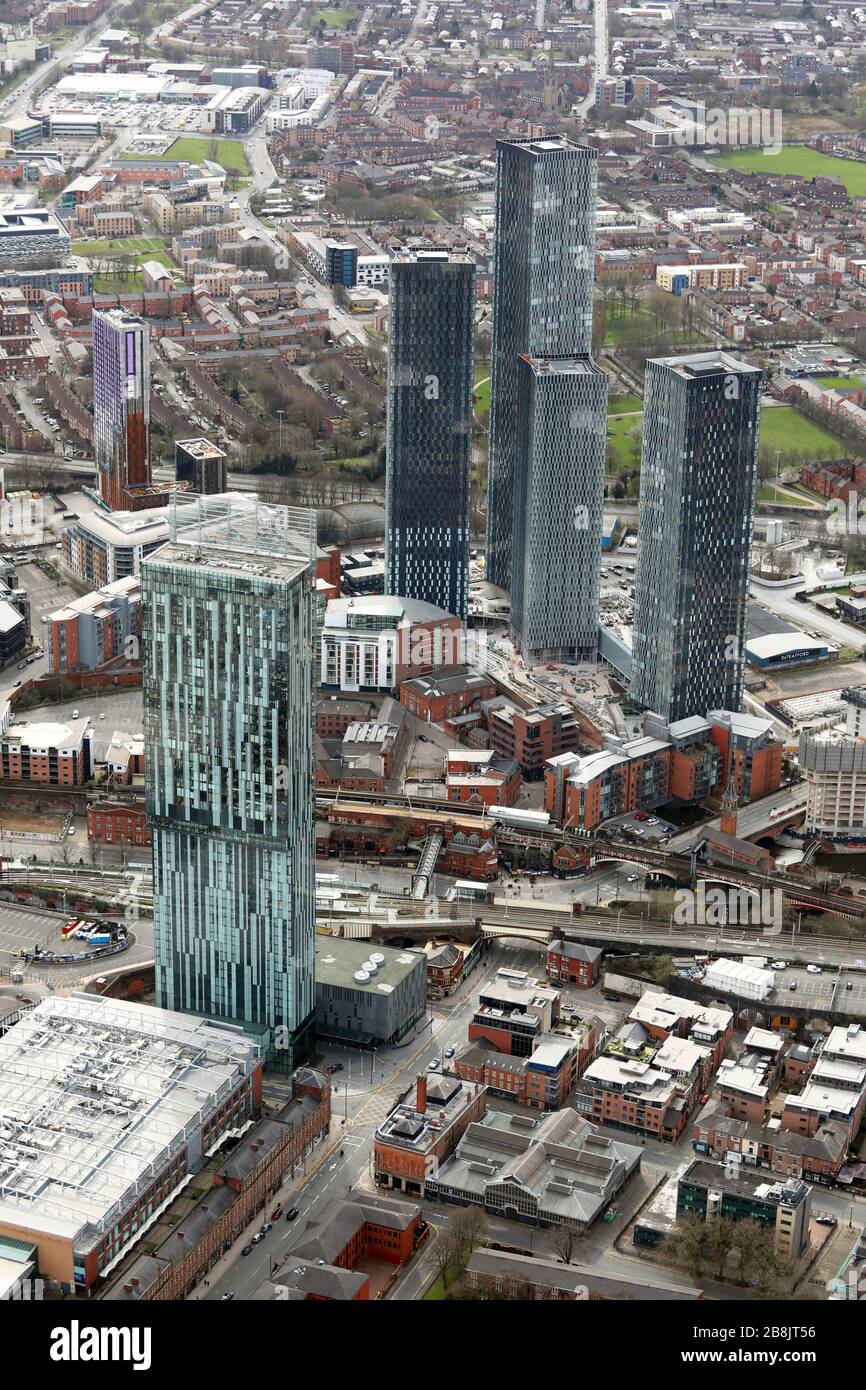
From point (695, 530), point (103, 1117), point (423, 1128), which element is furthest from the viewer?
point (695, 530)

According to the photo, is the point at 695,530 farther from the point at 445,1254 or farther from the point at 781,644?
the point at 445,1254

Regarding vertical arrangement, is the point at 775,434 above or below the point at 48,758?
above

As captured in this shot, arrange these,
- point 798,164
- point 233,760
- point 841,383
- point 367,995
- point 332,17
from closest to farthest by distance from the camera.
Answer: point 233,760, point 367,995, point 841,383, point 798,164, point 332,17

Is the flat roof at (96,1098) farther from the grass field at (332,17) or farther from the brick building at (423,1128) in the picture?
the grass field at (332,17)

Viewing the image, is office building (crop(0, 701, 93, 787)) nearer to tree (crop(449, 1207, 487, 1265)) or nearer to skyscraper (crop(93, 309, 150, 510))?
skyscraper (crop(93, 309, 150, 510))

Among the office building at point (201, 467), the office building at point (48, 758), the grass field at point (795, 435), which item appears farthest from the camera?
the grass field at point (795, 435)

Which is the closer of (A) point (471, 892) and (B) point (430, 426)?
(A) point (471, 892)

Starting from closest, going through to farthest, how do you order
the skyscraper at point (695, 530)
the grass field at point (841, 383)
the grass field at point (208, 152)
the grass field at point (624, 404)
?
1. the skyscraper at point (695, 530)
2. the grass field at point (624, 404)
3. the grass field at point (841, 383)
4. the grass field at point (208, 152)
